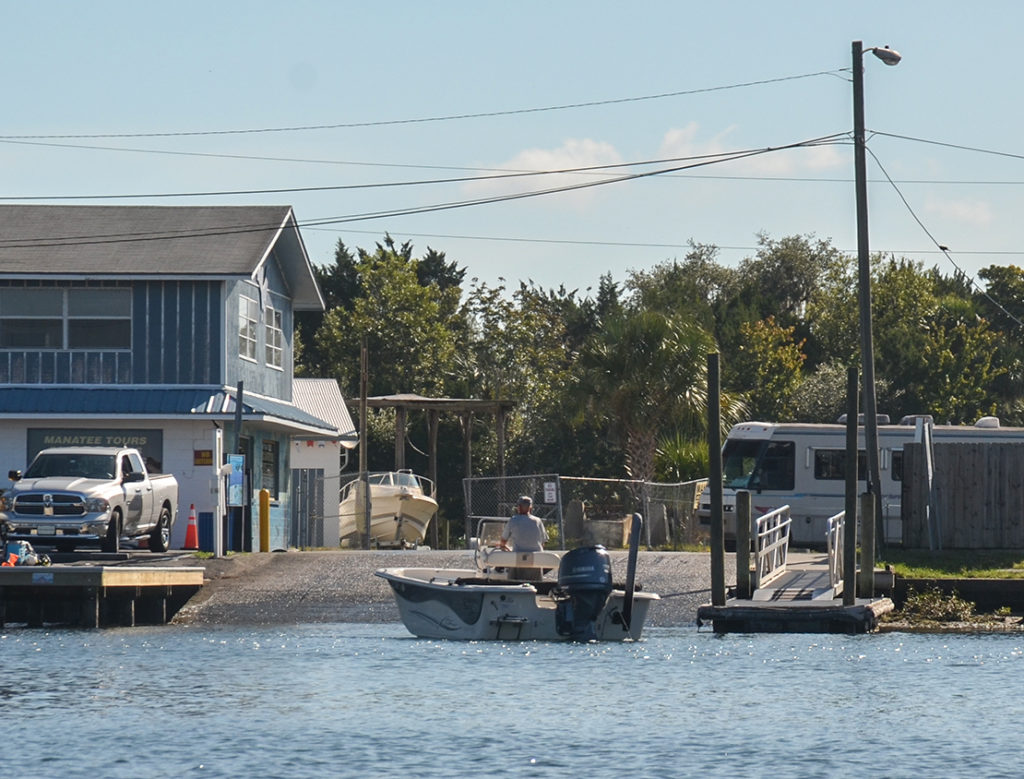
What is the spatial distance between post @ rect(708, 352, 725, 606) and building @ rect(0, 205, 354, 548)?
12.0m

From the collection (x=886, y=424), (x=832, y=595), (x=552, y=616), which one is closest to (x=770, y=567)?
(x=832, y=595)

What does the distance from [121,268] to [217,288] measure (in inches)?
84.5

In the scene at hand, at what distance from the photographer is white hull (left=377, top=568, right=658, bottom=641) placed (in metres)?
27.0

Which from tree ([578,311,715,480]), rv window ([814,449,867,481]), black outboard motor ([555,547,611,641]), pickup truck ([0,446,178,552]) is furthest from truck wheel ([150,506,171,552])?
tree ([578,311,715,480])

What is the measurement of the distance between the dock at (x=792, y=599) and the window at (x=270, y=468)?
1365 cm

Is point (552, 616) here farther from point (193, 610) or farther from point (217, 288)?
point (217, 288)

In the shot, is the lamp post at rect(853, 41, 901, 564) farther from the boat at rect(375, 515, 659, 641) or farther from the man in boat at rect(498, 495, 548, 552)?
the man in boat at rect(498, 495, 548, 552)

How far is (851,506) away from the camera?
2822 centimetres

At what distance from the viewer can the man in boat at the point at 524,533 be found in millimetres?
27734

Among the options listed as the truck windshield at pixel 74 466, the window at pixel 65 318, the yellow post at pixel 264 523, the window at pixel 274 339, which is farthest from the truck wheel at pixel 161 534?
the window at pixel 274 339

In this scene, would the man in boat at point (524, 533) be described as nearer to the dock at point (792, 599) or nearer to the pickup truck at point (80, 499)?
the dock at point (792, 599)

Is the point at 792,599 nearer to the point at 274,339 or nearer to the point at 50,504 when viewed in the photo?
the point at 50,504

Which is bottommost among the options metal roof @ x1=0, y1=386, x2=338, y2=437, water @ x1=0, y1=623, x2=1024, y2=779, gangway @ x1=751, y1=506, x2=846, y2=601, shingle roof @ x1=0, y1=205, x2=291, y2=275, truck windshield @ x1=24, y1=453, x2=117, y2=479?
water @ x1=0, y1=623, x2=1024, y2=779

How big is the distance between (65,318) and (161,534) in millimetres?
7284
